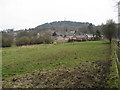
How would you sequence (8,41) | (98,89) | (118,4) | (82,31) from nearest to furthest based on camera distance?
(98,89) < (118,4) < (8,41) < (82,31)

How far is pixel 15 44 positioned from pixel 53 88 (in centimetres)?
6752

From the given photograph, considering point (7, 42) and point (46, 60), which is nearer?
point (46, 60)

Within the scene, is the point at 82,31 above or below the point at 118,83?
above

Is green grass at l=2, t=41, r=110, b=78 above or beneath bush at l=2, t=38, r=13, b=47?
beneath

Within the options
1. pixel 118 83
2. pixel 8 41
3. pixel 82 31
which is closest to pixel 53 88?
pixel 118 83

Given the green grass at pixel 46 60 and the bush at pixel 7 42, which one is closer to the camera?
the green grass at pixel 46 60

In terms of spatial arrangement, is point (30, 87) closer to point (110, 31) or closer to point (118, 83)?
point (118, 83)

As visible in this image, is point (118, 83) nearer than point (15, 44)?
Yes

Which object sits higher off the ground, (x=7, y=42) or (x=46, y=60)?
(x=7, y=42)

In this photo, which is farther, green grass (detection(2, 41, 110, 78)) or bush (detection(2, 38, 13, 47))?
bush (detection(2, 38, 13, 47))

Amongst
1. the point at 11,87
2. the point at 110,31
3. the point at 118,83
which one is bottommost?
the point at 11,87

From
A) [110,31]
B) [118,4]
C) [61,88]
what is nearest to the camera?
[61,88]

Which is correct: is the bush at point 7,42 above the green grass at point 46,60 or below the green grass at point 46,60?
above

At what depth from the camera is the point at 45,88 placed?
19.2 feet
